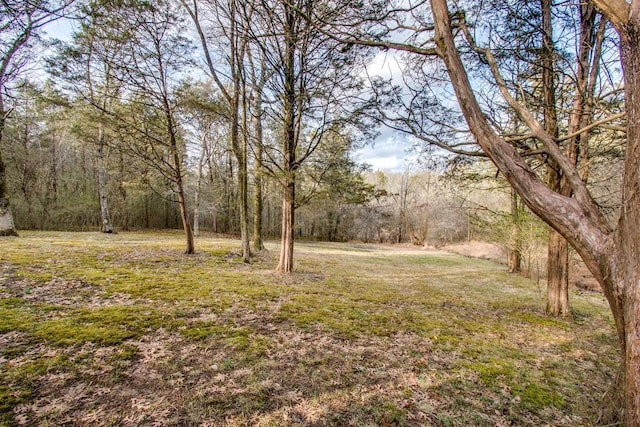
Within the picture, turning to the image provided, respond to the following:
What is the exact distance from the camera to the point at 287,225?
648cm

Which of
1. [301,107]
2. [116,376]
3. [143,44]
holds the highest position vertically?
[143,44]

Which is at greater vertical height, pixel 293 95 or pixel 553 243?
pixel 293 95

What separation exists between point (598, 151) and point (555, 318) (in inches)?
125

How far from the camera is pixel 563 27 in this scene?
13.8ft

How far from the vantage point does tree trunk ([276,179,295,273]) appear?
20.7ft

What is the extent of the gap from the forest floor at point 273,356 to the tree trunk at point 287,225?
1.41m

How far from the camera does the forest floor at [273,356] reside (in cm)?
195

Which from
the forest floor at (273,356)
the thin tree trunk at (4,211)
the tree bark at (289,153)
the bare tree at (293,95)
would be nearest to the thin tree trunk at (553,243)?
the forest floor at (273,356)

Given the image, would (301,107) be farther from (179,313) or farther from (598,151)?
(598,151)

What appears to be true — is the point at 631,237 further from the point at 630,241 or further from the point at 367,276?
the point at 367,276

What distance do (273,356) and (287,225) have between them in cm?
398

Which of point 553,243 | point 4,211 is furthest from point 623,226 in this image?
point 4,211

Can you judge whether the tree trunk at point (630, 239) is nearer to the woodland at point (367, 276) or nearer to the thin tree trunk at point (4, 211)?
the woodland at point (367, 276)

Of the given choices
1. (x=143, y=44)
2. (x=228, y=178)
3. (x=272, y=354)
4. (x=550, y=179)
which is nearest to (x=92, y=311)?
(x=272, y=354)
